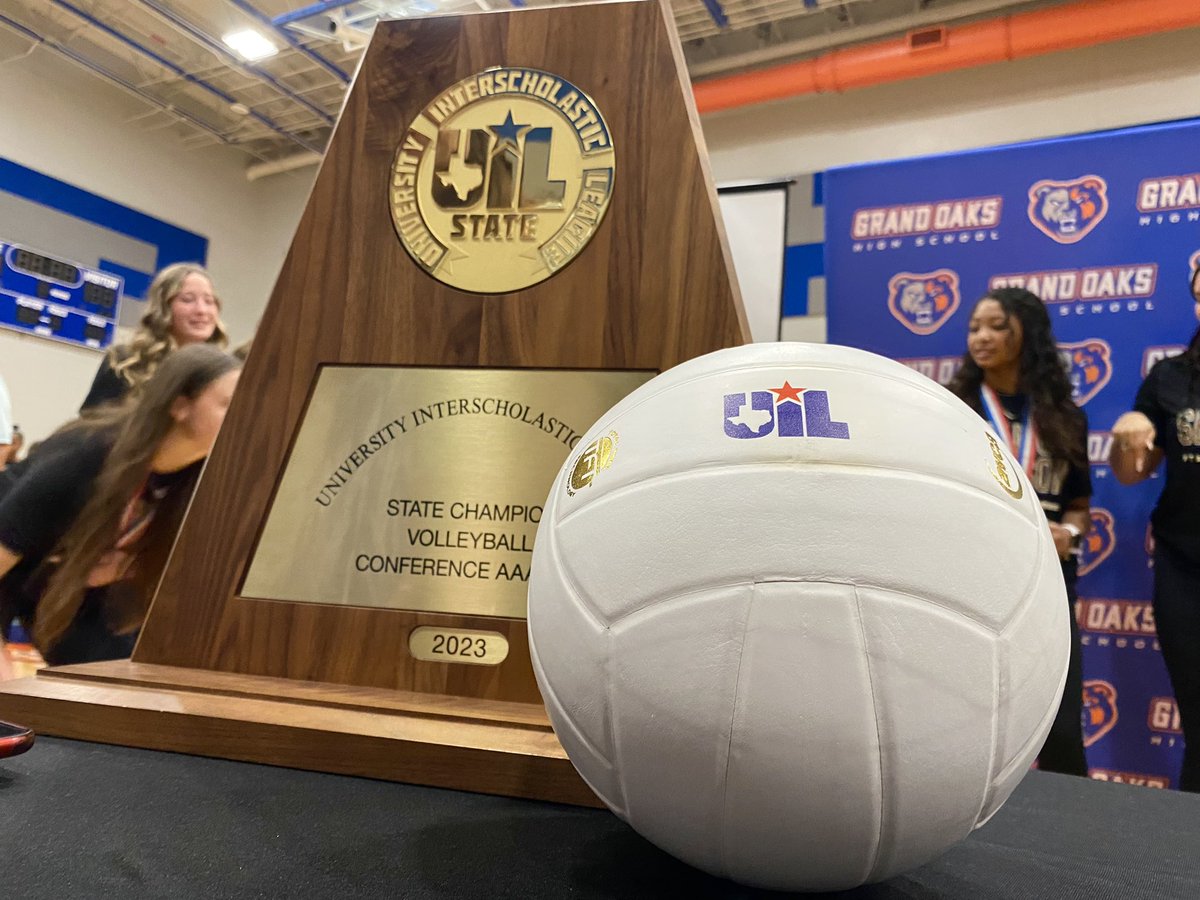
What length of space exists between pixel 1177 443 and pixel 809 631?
Answer: 234 centimetres

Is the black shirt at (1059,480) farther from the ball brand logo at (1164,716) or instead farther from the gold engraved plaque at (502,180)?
the gold engraved plaque at (502,180)

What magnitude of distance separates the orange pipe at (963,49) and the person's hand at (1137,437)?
208 cm

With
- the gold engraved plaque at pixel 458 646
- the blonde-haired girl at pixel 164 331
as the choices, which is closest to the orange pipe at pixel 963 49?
the blonde-haired girl at pixel 164 331

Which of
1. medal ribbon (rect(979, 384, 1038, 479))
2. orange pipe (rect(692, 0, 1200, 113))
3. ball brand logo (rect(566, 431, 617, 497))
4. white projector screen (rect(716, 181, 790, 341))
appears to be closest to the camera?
ball brand logo (rect(566, 431, 617, 497))

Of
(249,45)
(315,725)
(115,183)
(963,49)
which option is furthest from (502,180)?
(115,183)

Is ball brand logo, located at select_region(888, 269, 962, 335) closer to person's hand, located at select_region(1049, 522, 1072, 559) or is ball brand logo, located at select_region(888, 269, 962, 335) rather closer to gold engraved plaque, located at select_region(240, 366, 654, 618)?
person's hand, located at select_region(1049, 522, 1072, 559)

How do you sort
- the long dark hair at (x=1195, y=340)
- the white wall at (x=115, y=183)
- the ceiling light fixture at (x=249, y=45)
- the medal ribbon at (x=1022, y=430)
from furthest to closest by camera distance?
the white wall at (x=115, y=183), the ceiling light fixture at (x=249, y=45), the medal ribbon at (x=1022, y=430), the long dark hair at (x=1195, y=340)

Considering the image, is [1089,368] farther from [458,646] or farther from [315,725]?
[315,725]

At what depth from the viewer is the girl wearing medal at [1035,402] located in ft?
8.09

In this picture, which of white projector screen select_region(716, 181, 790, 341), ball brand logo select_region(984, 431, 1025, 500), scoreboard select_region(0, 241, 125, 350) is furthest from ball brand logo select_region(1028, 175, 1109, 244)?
scoreboard select_region(0, 241, 125, 350)

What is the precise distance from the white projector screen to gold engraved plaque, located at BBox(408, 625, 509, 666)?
3.20 ft

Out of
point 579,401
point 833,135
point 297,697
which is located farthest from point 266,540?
point 833,135

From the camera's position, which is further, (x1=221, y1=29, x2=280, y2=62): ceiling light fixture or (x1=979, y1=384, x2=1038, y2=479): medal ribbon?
(x1=221, y1=29, x2=280, y2=62): ceiling light fixture

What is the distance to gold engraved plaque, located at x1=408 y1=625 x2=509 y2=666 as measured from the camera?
1.08 meters
